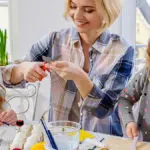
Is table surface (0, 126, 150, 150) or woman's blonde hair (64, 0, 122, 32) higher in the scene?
woman's blonde hair (64, 0, 122, 32)

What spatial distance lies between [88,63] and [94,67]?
54 mm

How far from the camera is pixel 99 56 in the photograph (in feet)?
4.55

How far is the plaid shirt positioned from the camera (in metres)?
1.32

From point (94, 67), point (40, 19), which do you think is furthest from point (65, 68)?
point (40, 19)

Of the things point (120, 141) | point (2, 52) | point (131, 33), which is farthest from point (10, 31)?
point (120, 141)

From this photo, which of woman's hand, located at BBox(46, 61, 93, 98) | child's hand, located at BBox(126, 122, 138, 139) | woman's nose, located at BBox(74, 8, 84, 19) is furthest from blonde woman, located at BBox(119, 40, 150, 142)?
woman's nose, located at BBox(74, 8, 84, 19)

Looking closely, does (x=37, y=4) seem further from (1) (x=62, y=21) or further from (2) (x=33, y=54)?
(2) (x=33, y=54)

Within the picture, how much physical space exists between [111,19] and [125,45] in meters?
0.14

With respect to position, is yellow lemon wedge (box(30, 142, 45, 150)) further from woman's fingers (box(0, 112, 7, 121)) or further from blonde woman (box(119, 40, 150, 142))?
blonde woman (box(119, 40, 150, 142))

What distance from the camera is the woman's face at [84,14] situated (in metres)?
1.27

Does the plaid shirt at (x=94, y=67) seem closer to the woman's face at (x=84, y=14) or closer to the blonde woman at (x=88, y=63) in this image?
the blonde woman at (x=88, y=63)

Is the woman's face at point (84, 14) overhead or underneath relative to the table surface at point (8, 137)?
overhead

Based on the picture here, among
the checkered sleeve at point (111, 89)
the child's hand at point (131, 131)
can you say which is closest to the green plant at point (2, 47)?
the checkered sleeve at point (111, 89)

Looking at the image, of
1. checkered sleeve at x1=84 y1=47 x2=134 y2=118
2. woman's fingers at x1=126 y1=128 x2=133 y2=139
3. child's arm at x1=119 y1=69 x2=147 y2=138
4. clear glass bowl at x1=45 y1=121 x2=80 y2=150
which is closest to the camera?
clear glass bowl at x1=45 y1=121 x2=80 y2=150
